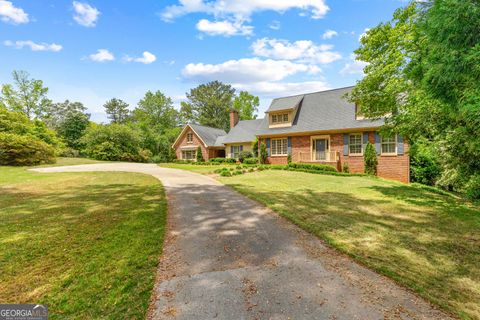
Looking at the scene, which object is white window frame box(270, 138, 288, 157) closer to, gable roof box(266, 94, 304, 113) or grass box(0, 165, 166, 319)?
gable roof box(266, 94, 304, 113)

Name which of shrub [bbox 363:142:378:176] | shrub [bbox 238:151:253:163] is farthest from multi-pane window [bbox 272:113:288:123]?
shrub [bbox 363:142:378:176]

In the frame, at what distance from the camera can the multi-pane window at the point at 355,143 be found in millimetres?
17062

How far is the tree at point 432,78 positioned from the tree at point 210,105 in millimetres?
41827

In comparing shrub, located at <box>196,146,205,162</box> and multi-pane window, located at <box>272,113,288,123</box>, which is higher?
multi-pane window, located at <box>272,113,288,123</box>

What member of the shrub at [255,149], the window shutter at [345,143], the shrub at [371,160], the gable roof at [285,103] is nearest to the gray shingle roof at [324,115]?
the gable roof at [285,103]

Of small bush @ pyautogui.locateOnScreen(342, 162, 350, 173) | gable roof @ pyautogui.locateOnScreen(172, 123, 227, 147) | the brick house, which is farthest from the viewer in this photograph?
gable roof @ pyautogui.locateOnScreen(172, 123, 227, 147)

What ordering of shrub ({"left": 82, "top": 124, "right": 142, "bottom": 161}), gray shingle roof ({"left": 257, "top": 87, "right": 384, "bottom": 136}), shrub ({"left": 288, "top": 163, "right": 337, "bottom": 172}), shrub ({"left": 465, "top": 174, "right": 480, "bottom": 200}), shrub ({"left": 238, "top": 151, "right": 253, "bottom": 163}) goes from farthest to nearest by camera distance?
shrub ({"left": 82, "top": 124, "right": 142, "bottom": 161}) → shrub ({"left": 238, "top": 151, "right": 253, "bottom": 163}) → gray shingle roof ({"left": 257, "top": 87, "right": 384, "bottom": 136}) → shrub ({"left": 288, "top": 163, "right": 337, "bottom": 172}) → shrub ({"left": 465, "top": 174, "right": 480, "bottom": 200})

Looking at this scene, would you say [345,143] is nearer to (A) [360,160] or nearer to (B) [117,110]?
(A) [360,160]

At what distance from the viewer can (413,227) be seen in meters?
5.48

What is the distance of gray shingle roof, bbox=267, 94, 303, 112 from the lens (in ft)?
69.6

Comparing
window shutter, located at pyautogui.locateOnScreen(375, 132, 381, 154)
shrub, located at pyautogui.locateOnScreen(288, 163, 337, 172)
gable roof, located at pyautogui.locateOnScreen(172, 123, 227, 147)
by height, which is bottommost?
shrub, located at pyautogui.locateOnScreen(288, 163, 337, 172)

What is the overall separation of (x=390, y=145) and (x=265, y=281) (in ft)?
54.2

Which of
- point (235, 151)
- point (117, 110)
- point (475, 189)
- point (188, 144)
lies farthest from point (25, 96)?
point (475, 189)

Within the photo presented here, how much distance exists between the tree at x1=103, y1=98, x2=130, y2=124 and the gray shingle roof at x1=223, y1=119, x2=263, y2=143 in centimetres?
3879
